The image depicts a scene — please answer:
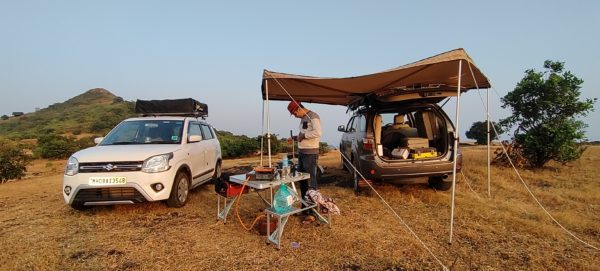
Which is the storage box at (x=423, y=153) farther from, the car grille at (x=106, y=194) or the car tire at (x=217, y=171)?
the car grille at (x=106, y=194)

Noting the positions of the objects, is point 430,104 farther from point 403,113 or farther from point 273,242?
point 273,242

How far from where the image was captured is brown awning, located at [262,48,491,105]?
412 cm

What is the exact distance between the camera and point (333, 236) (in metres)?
3.77

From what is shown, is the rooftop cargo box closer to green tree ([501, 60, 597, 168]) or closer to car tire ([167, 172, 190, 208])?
car tire ([167, 172, 190, 208])

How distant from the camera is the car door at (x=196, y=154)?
5.50m

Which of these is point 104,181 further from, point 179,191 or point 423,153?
point 423,153

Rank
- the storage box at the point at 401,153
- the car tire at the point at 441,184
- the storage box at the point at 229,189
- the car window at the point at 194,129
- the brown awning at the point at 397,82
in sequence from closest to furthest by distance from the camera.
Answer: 1. the storage box at the point at 229,189
2. the brown awning at the point at 397,82
3. the storage box at the point at 401,153
4. the car window at the point at 194,129
5. the car tire at the point at 441,184

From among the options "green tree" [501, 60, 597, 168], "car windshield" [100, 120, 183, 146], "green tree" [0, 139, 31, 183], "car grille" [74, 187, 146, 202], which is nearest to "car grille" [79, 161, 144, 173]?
"car grille" [74, 187, 146, 202]

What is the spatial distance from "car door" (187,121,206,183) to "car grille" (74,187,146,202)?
1.14m

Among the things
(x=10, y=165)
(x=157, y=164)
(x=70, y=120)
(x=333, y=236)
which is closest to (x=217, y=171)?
(x=157, y=164)

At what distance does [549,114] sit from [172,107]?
9.01 metres

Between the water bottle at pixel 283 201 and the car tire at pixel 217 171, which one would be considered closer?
the water bottle at pixel 283 201

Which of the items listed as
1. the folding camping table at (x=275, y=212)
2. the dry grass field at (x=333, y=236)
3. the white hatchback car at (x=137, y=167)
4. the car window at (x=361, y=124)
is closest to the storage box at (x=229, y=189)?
the folding camping table at (x=275, y=212)

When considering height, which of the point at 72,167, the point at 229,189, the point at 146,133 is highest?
the point at 146,133
